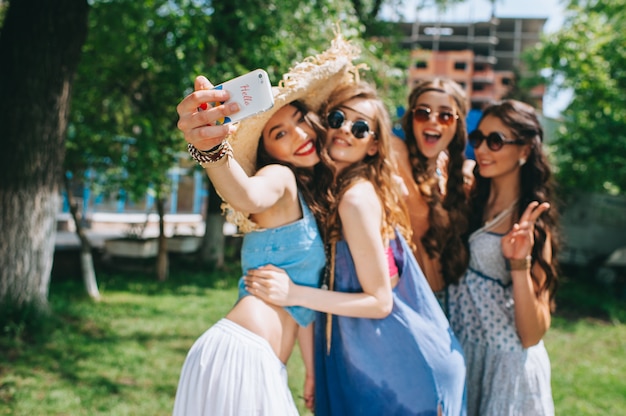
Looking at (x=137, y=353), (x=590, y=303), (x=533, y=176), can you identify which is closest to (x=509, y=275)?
(x=533, y=176)

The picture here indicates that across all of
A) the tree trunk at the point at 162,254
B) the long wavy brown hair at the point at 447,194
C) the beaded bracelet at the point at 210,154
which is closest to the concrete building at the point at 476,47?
the tree trunk at the point at 162,254

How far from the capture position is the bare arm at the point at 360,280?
206 centimetres

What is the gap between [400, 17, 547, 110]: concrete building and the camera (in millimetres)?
64812

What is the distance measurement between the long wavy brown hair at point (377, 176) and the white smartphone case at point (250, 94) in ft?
2.24

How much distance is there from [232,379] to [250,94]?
3.14 ft

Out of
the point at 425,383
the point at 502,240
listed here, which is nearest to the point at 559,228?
the point at 502,240

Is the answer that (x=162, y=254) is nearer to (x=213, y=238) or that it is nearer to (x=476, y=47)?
(x=213, y=238)

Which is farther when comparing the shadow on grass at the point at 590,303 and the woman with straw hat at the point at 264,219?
the shadow on grass at the point at 590,303

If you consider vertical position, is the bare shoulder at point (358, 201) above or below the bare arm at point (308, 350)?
above

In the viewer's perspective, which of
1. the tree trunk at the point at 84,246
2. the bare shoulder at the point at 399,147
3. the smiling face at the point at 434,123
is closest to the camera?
the smiling face at the point at 434,123

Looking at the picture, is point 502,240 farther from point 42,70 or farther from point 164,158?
point 164,158

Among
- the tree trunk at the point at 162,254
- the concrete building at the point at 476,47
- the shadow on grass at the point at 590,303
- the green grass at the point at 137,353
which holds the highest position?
the concrete building at the point at 476,47

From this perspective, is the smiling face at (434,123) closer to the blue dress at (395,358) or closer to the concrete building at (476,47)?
the blue dress at (395,358)

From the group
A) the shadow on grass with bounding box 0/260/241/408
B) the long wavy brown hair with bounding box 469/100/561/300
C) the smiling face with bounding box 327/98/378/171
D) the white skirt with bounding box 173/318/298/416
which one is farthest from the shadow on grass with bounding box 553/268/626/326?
the white skirt with bounding box 173/318/298/416
